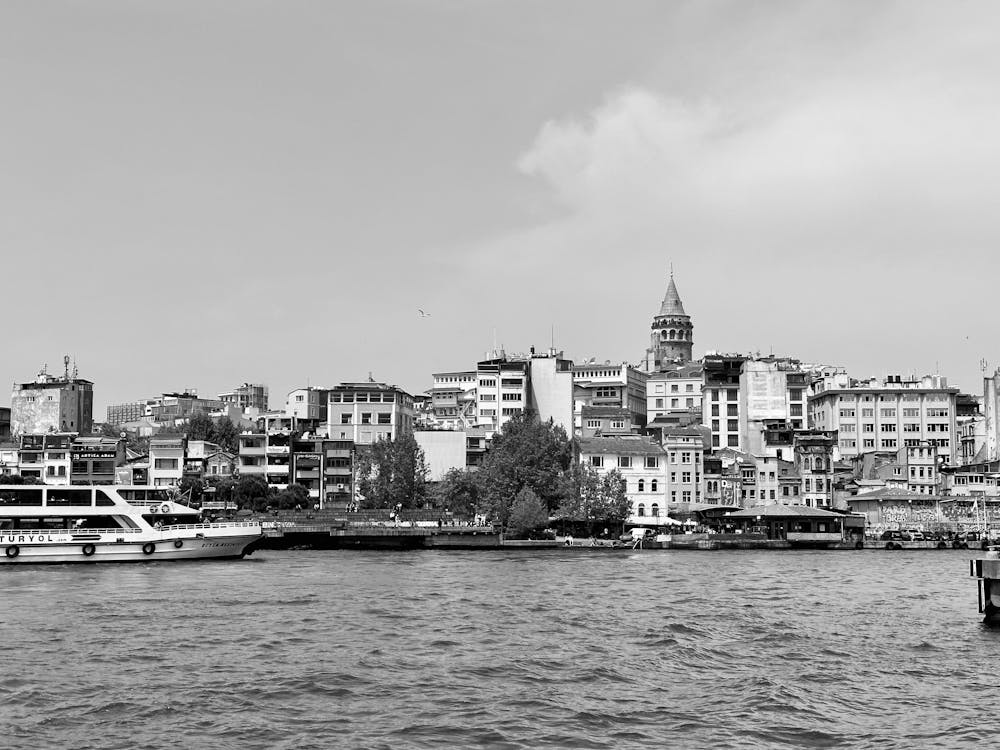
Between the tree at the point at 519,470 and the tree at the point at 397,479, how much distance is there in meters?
6.38

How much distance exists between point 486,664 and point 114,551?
40.8 m

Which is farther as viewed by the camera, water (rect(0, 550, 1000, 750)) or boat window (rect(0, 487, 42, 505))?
boat window (rect(0, 487, 42, 505))

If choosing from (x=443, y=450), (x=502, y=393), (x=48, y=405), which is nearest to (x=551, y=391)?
(x=502, y=393)

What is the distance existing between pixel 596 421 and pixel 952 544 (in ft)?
145

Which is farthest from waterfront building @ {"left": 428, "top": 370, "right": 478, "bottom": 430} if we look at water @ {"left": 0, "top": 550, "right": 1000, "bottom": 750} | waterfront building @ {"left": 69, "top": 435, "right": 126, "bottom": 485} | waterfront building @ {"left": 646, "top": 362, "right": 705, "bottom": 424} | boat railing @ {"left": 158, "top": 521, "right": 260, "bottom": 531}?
water @ {"left": 0, "top": 550, "right": 1000, "bottom": 750}

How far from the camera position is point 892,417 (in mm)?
132000

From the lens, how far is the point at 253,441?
125m

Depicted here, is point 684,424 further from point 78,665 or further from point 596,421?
point 78,665

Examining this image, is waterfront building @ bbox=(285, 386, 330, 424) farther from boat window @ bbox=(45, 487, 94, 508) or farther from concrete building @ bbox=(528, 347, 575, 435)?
boat window @ bbox=(45, 487, 94, 508)

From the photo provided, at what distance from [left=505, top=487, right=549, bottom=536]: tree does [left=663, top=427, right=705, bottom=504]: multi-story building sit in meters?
18.0

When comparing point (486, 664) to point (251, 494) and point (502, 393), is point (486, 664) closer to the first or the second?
point (251, 494)

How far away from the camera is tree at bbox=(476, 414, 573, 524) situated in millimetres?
105438

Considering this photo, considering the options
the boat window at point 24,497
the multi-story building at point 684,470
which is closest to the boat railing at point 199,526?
the boat window at point 24,497

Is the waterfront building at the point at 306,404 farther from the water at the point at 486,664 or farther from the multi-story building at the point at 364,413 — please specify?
the water at the point at 486,664
